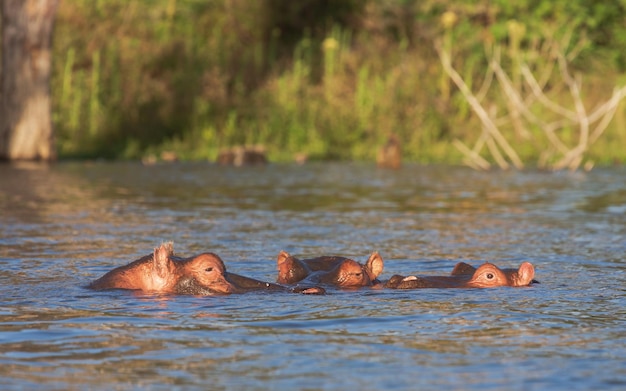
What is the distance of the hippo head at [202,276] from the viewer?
777 cm

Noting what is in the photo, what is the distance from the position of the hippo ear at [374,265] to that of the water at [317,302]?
20cm

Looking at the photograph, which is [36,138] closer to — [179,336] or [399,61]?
[399,61]

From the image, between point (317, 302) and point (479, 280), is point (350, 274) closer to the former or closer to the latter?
point (317, 302)

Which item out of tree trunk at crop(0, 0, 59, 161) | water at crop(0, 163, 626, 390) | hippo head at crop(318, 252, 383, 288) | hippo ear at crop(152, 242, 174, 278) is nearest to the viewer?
water at crop(0, 163, 626, 390)

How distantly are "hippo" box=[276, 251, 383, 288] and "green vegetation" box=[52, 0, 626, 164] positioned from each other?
47.3 feet

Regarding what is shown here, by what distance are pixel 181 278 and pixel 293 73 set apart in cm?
1868

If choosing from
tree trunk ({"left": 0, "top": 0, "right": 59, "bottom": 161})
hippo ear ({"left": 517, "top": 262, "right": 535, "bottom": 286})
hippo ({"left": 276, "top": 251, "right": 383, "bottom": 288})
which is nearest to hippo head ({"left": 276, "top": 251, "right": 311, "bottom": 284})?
hippo ({"left": 276, "top": 251, "right": 383, "bottom": 288})

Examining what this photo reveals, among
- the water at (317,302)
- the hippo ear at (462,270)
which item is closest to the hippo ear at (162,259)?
the water at (317,302)

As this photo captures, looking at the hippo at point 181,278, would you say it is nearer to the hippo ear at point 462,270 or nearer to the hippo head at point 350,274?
the hippo head at point 350,274

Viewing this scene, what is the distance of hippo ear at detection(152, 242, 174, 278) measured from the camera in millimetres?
7766

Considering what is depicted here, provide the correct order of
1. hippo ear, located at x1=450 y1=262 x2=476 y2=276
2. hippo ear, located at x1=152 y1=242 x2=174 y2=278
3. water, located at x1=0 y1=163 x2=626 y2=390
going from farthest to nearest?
hippo ear, located at x1=450 y1=262 x2=476 y2=276, hippo ear, located at x1=152 y1=242 x2=174 y2=278, water, located at x1=0 y1=163 x2=626 y2=390

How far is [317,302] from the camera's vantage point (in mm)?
7574

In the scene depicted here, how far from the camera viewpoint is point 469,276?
8297 millimetres

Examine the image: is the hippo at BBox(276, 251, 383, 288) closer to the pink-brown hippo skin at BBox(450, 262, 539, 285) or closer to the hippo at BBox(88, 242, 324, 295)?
the hippo at BBox(88, 242, 324, 295)
